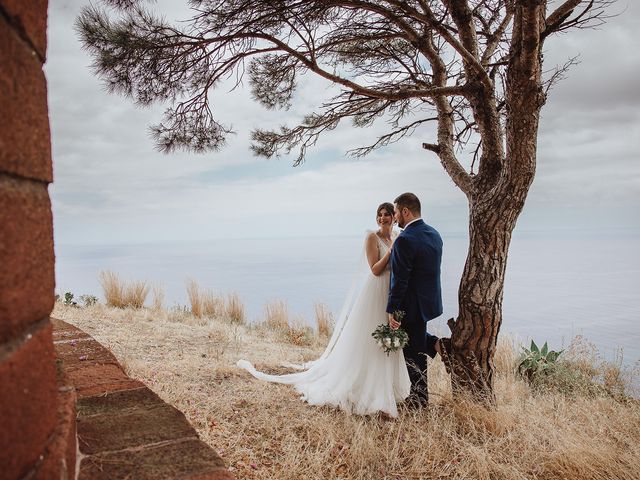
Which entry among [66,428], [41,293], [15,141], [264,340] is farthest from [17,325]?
[264,340]

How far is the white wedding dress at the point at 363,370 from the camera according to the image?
4012 mm

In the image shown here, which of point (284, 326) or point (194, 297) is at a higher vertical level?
point (194, 297)

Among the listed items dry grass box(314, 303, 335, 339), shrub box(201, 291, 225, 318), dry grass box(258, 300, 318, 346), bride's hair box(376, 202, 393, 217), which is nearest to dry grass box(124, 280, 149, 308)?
shrub box(201, 291, 225, 318)

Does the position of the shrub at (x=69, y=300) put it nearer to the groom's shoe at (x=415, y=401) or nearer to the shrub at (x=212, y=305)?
the shrub at (x=212, y=305)

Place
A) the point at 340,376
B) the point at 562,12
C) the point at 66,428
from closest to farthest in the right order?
the point at 66,428 → the point at 562,12 → the point at 340,376

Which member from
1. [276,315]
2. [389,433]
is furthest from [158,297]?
[389,433]

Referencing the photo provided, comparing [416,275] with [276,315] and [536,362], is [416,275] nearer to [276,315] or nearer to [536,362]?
[536,362]

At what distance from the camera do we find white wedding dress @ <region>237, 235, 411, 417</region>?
158 inches

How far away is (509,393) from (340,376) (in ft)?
6.63

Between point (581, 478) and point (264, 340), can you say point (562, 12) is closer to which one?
point (581, 478)

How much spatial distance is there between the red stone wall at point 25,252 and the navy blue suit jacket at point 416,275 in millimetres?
3222

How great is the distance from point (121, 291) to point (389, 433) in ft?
23.9

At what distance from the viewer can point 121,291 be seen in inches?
346

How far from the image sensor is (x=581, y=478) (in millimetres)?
2672
